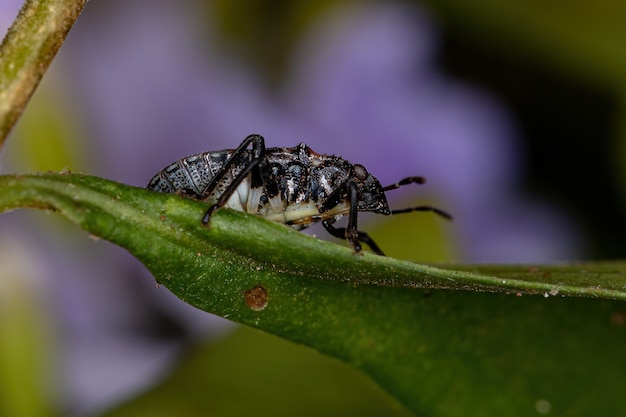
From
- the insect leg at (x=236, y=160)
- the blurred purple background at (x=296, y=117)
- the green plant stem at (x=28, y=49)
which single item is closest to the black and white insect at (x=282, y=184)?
the insect leg at (x=236, y=160)

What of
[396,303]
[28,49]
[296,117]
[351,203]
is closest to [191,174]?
[351,203]

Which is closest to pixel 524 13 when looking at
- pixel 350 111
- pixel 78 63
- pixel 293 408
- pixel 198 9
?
pixel 350 111

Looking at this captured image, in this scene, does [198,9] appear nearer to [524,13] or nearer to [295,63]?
[295,63]

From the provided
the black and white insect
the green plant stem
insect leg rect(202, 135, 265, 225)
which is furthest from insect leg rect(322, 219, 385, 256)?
the green plant stem

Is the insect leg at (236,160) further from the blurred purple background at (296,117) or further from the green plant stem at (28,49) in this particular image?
the blurred purple background at (296,117)

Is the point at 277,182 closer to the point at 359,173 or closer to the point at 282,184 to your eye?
the point at 282,184

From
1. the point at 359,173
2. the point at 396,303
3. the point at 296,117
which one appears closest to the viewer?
the point at 396,303

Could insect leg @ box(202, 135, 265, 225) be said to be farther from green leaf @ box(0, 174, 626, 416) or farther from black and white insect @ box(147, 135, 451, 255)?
green leaf @ box(0, 174, 626, 416)
